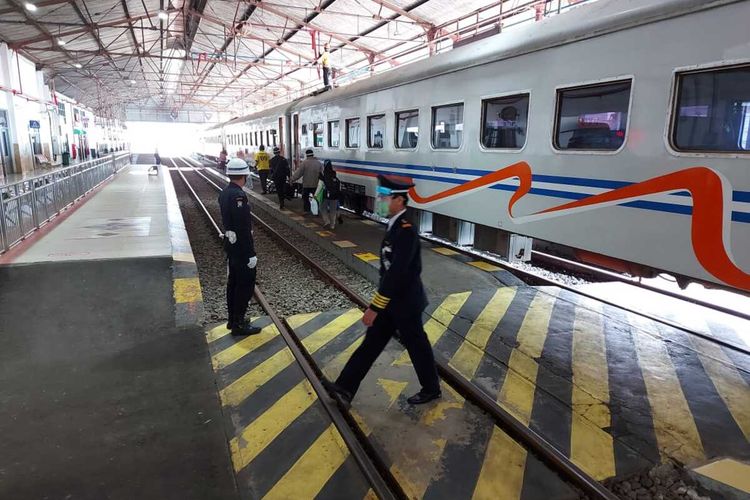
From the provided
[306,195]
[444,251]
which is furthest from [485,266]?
[306,195]

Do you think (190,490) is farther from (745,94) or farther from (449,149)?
(449,149)

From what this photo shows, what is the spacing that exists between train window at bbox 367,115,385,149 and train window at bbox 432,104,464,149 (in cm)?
197

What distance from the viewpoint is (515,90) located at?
20.5ft

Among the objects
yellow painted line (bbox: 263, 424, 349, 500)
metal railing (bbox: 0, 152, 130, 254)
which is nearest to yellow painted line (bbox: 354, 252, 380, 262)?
yellow painted line (bbox: 263, 424, 349, 500)

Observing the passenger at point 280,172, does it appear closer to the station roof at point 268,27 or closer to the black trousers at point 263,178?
the black trousers at point 263,178

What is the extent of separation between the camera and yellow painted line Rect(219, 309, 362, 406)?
13.7 ft

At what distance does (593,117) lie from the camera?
533cm

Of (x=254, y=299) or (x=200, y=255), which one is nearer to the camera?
(x=254, y=299)

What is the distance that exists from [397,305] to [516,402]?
1.30 meters

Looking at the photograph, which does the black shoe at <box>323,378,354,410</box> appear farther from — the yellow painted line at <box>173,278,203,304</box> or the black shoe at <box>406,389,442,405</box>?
the yellow painted line at <box>173,278,203,304</box>

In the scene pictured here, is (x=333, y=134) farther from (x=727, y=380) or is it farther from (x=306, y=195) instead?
(x=727, y=380)

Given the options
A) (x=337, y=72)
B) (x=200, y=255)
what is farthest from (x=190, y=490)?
(x=337, y=72)

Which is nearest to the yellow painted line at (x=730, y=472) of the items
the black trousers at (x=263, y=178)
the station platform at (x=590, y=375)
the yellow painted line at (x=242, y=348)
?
the station platform at (x=590, y=375)

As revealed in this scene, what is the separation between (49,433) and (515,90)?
5874mm
